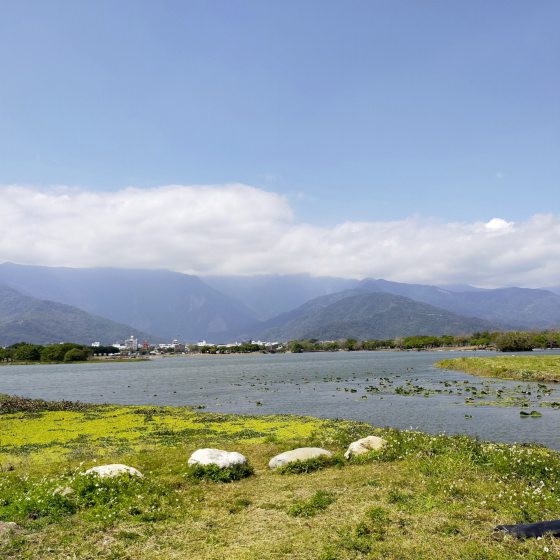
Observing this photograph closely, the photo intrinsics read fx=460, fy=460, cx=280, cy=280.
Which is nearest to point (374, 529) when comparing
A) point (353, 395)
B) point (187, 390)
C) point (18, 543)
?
point (18, 543)

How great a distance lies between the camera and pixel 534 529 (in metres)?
12.3

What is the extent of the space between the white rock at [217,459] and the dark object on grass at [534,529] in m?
11.7

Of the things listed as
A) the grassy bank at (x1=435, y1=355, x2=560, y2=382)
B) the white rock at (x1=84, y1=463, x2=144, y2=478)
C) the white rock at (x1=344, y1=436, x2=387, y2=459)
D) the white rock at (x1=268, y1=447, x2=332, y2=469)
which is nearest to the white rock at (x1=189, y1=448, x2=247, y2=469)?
the white rock at (x1=268, y1=447, x2=332, y2=469)

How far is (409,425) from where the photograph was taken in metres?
37.8

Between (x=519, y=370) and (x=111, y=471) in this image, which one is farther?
(x=519, y=370)

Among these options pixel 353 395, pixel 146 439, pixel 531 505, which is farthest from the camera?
pixel 353 395

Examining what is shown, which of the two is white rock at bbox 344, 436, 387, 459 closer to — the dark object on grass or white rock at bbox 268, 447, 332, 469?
white rock at bbox 268, 447, 332, 469

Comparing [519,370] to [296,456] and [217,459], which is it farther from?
[217,459]

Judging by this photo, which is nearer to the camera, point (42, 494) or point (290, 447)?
point (42, 494)

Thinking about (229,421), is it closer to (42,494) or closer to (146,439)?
(146,439)

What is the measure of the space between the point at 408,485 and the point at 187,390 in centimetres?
6661

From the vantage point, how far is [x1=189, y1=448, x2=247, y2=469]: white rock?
2066cm

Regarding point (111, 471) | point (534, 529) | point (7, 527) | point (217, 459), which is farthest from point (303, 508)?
point (7, 527)

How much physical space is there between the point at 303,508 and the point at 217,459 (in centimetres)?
687
